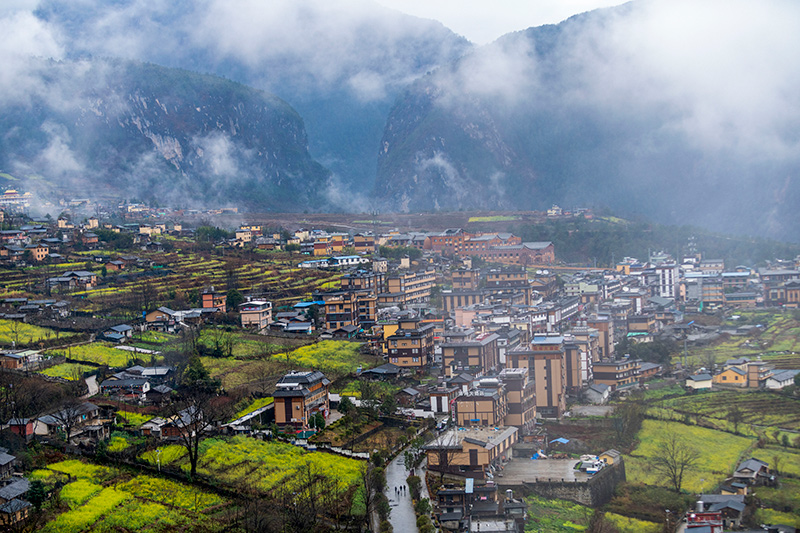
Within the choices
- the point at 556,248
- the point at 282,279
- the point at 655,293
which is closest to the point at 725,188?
the point at 556,248

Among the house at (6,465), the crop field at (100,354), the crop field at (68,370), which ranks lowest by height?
the house at (6,465)

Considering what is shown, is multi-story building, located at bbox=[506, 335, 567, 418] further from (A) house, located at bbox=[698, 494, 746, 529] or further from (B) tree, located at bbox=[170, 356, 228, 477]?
(B) tree, located at bbox=[170, 356, 228, 477]

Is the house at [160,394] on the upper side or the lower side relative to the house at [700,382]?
upper

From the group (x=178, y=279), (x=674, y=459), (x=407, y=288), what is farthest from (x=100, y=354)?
(x=674, y=459)

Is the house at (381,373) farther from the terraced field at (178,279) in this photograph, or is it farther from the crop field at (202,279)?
the crop field at (202,279)

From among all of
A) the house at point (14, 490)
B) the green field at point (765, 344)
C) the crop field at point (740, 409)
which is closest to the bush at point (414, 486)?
the house at point (14, 490)

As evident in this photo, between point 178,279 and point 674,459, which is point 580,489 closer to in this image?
point 674,459

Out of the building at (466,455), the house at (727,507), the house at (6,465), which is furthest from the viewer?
the building at (466,455)
